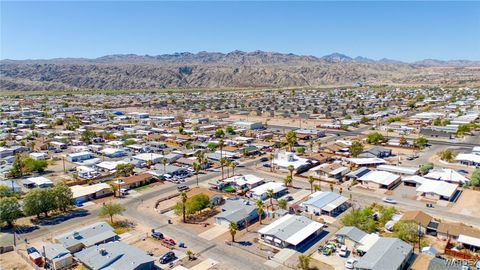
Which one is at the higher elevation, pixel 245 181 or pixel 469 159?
pixel 469 159

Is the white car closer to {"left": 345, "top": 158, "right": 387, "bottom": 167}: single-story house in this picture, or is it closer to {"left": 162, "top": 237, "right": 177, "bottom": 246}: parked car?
{"left": 162, "top": 237, "right": 177, "bottom": 246}: parked car

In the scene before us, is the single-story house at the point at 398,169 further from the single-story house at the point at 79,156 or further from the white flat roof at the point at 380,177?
the single-story house at the point at 79,156

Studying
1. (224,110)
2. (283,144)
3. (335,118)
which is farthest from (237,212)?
(224,110)

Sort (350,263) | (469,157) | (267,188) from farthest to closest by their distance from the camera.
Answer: (469,157) < (267,188) < (350,263)

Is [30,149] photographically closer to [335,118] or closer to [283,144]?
[283,144]

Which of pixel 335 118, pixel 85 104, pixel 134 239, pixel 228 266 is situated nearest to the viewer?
pixel 228 266

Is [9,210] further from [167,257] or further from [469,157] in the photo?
[469,157]

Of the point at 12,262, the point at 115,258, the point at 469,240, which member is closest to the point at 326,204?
the point at 469,240
